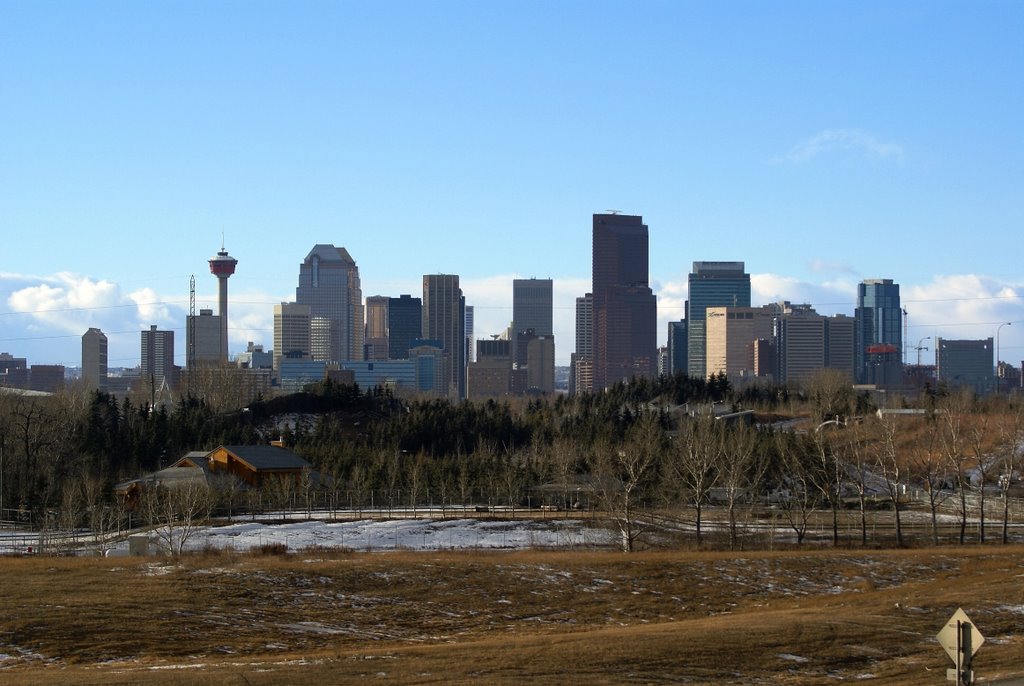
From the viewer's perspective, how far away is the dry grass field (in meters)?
28.2

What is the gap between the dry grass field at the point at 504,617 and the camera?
1112 inches

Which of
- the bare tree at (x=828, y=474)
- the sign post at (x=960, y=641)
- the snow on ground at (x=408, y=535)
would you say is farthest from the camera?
the bare tree at (x=828, y=474)

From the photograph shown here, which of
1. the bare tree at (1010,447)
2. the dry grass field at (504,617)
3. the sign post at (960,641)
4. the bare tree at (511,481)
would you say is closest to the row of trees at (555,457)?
the bare tree at (511,481)

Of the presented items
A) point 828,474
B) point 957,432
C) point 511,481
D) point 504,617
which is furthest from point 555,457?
point 504,617

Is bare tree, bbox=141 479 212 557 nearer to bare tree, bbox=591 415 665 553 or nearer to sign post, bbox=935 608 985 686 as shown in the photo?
bare tree, bbox=591 415 665 553

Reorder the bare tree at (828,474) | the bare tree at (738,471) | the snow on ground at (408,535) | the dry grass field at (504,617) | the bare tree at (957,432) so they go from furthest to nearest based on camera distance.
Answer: the bare tree at (957,432)
the bare tree at (828,474)
the snow on ground at (408,535)
the bare tree at (738,471)
the dry grass field at (504,617)

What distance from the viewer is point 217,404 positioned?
164625mm

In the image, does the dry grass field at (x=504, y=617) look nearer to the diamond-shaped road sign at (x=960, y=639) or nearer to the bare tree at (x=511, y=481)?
the diamond-shaped road sign at (x=960, y=639)

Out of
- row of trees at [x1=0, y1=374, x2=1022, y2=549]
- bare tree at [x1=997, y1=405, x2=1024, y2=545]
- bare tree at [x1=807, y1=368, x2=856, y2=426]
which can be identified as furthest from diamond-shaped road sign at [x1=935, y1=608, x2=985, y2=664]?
bare tree at [x1=807, y1=368, x2=856, y2=426]

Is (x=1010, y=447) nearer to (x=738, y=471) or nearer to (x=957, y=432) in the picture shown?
(x=957, y=432)

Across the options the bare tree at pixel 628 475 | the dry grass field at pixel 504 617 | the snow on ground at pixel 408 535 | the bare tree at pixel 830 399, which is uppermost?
the bare tree at pixel 830 399

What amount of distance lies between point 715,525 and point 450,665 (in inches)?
1690

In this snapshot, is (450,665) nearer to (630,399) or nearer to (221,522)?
(221,522)

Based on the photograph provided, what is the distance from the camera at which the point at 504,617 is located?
1469 inches
